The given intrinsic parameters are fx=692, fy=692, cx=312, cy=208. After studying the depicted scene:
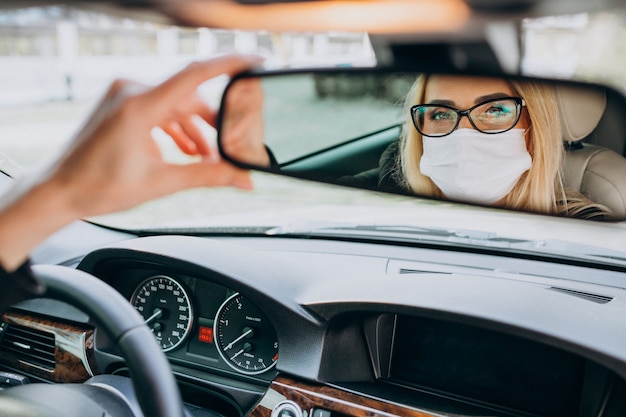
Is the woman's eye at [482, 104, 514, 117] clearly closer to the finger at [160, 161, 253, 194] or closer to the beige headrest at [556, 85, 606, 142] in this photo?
the beige headrest at [556, 85, 606, 142]

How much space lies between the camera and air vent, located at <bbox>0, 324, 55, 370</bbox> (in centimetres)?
355

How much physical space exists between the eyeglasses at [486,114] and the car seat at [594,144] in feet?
0.37

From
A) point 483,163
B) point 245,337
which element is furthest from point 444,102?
point 245,337

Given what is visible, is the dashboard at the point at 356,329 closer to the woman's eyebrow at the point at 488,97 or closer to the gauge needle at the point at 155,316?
the gauge needle at the point at 155,316

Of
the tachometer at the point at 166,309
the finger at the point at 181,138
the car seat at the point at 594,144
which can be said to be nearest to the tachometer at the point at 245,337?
the tachometer at the point at 166,309

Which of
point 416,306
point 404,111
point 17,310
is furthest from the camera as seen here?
point 17,310

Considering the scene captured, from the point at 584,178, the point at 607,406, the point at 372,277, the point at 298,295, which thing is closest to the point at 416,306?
the point at 372,277

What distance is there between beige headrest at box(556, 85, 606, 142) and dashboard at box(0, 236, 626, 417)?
81cm

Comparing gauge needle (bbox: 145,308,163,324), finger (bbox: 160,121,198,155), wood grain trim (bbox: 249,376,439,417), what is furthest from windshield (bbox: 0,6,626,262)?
wood grain trim (bbox: 249,376,439,417)

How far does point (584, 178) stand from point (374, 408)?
1.24 metres

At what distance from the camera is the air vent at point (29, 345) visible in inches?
140

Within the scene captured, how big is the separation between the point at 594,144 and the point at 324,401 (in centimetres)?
149

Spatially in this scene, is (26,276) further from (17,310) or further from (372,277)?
(17,310)

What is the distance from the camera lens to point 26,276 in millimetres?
1390
